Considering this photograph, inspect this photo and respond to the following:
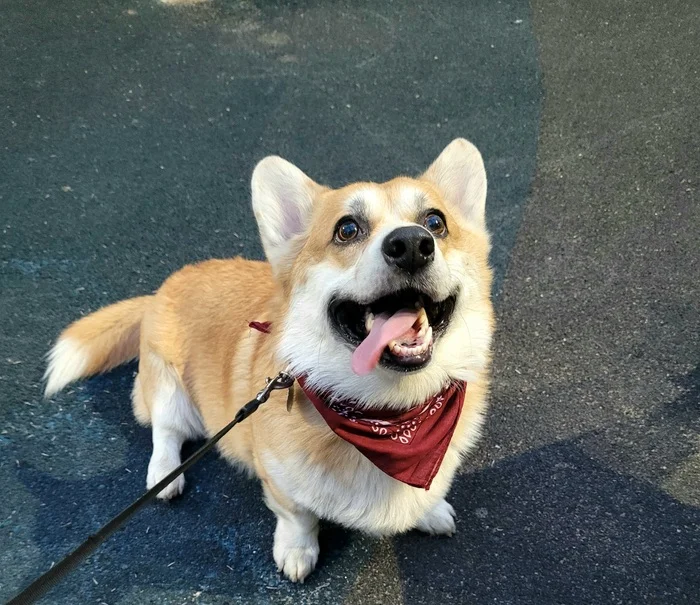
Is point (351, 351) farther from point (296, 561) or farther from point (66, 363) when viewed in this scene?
point (66, 363)

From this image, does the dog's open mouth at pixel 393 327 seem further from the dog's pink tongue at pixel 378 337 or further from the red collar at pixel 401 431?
the red collar at pixel 401 431

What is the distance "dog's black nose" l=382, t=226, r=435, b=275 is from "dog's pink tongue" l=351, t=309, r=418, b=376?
0.16 m

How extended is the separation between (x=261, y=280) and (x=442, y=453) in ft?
3.86

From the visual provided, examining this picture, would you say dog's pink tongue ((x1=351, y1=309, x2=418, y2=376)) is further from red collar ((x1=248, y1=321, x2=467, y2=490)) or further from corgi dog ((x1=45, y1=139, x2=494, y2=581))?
red collar ((x1=248, y1=321, x2=467, y2=490))

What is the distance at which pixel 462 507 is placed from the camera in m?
2.67

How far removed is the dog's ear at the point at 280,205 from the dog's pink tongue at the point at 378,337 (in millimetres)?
590

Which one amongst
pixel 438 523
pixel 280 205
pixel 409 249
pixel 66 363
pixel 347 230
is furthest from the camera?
pixel 66 363

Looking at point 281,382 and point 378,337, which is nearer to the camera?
point 378,337

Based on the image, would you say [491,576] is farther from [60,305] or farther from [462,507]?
[60,305]

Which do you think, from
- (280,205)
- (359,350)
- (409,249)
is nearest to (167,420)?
(280,205)

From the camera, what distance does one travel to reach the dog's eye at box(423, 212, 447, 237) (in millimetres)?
2158

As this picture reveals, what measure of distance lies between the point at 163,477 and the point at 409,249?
1.76 metres

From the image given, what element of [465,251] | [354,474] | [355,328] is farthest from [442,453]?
[465,251]

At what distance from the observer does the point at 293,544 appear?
2430 millimetres
